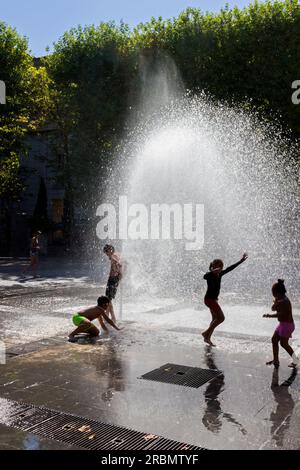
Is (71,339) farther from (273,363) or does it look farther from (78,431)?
(78,431)

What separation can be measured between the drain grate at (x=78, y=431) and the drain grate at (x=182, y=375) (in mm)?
1512

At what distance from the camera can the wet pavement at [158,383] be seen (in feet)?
14.3

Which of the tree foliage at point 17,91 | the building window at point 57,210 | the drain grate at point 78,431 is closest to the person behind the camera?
the drain grate at point 78,431

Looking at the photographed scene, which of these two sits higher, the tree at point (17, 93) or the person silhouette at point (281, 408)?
the tree at point (17, 93)

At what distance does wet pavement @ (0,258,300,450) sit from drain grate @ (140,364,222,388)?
13cm

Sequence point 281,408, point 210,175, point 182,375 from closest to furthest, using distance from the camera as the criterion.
A: point 281,408 < point 182,375 < point 210,175

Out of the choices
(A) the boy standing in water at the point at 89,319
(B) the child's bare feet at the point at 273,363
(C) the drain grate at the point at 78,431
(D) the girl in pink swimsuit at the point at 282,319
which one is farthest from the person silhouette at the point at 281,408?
(A) the boy standing in water at the point at 89,319

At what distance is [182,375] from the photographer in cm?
611

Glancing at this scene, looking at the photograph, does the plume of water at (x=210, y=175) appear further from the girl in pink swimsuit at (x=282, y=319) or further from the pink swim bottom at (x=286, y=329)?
the pink swim bottom at (x=286, y=329)

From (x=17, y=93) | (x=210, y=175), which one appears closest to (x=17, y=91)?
(x=17, y=93)

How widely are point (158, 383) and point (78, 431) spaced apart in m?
1.60

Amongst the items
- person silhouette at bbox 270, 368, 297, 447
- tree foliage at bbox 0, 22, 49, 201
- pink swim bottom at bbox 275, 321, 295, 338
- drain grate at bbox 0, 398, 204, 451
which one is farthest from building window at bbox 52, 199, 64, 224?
drain grate at bbox 0, 398, 204, 451
